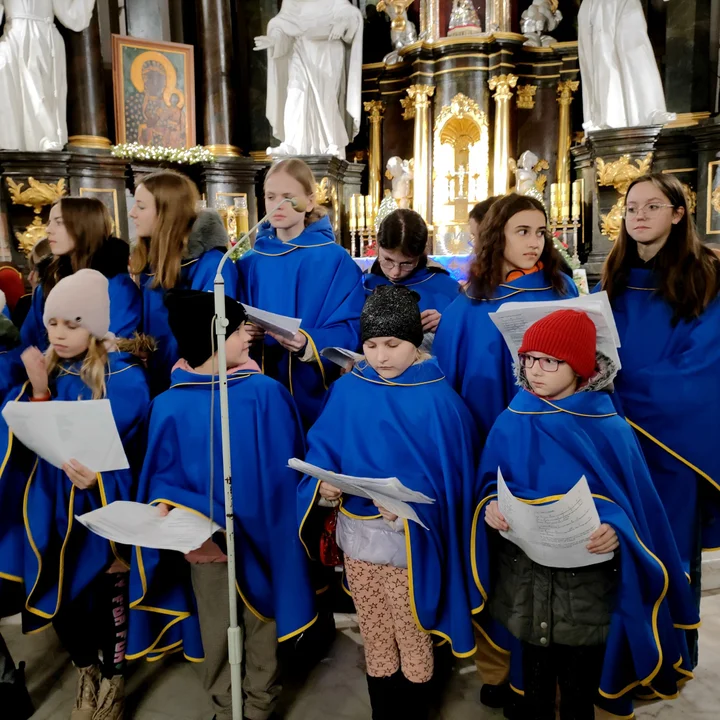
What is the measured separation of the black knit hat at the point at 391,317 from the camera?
210cm

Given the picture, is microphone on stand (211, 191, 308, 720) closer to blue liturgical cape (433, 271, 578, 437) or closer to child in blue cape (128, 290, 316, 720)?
child in blue cape (128, 290, 316, 720)

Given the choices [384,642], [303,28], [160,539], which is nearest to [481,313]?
[384,642]

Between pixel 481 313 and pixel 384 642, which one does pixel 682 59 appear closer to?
pixel 481 313

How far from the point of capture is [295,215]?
2.96 meters

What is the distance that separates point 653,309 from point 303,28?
26.7ft

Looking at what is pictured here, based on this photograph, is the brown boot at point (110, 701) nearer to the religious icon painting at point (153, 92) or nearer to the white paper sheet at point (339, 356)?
the white paper sheet at point (339, 356)

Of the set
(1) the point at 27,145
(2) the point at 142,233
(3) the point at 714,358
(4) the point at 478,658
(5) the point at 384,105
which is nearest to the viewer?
(3) the point at 714,358

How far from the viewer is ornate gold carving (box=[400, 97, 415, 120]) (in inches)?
390

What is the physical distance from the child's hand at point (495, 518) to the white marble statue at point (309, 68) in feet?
26.3

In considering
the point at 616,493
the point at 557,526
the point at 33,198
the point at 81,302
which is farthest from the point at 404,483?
the point at 33,198

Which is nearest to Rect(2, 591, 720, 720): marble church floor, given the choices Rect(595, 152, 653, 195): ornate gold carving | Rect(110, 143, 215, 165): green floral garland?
Rect(595, 152, 653, 195): ornate gold carving

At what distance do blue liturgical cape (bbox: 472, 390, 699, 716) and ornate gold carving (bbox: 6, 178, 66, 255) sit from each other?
24.5 feet

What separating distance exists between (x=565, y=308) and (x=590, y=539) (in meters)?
0.67

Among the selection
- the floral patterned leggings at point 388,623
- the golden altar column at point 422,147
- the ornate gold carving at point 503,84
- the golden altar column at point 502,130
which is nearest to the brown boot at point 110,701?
the floral patterned leggings at point 388,623
